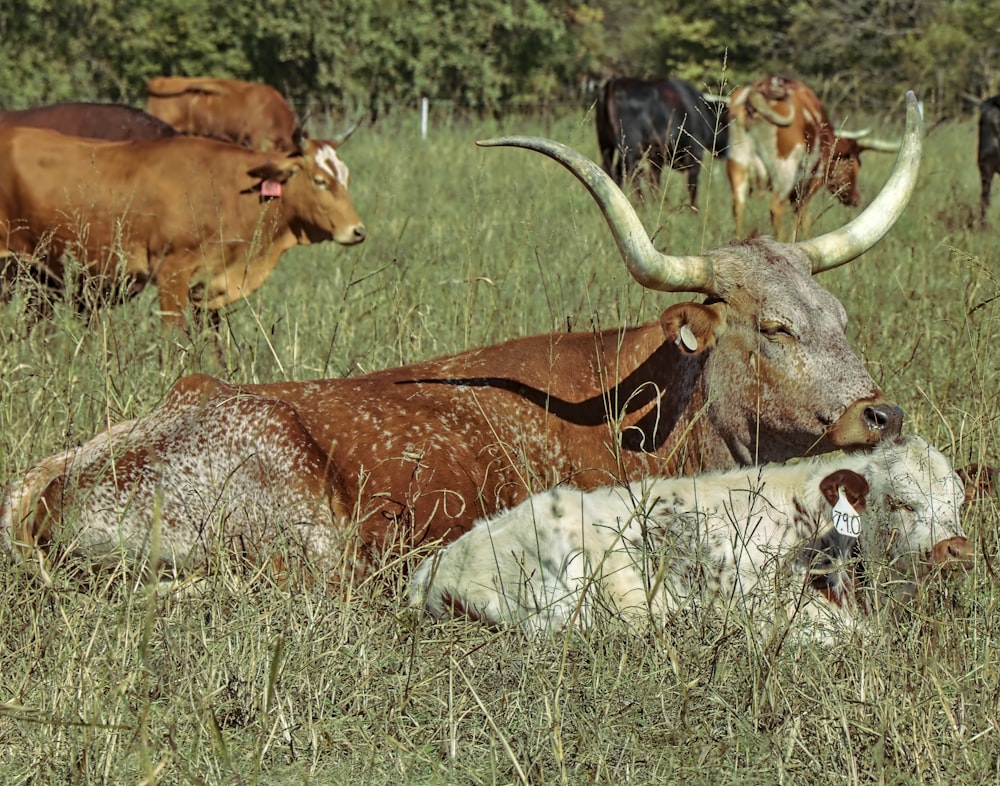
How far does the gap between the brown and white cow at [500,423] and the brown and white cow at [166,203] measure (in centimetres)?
371

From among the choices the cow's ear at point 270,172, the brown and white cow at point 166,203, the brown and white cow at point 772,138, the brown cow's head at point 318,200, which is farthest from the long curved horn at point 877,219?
the brown and white cow at point 772,138

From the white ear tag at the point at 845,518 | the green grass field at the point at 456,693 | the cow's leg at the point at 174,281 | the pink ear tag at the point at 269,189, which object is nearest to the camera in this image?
the green grass field at the point at 456,693

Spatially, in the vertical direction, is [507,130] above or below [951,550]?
below

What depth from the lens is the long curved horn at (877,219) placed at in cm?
479

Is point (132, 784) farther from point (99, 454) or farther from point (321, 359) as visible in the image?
point (321, 359)

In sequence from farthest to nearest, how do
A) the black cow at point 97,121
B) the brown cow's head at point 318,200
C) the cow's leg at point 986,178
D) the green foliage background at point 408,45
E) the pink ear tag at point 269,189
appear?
the green foliage background at point 408,45 < the cow's leg at point 986,178 < the black cow at point 97,121 < the brown cow's head at point 318,200 < the pink ear tag at point 269,189

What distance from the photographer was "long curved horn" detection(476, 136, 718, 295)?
4289 mm

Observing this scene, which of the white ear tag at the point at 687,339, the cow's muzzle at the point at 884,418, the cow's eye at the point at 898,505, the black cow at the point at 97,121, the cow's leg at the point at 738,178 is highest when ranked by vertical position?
the white ear tag at the point at 687,339

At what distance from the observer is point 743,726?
315cm

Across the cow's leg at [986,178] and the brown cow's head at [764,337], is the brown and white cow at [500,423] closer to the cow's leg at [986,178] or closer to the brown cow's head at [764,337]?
the brown cow's head at [764,337]

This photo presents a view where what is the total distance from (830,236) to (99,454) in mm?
2590

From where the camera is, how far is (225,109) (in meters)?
16.0

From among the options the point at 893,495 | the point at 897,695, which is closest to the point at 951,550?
the point at 893,495

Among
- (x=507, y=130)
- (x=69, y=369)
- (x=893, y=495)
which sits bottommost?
(x=507, y=130)
